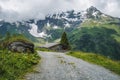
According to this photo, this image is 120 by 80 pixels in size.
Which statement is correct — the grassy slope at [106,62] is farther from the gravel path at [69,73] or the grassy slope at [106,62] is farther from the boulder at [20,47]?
the boulder at [20,47]

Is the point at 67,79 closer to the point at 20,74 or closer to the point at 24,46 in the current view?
the point at 20,74

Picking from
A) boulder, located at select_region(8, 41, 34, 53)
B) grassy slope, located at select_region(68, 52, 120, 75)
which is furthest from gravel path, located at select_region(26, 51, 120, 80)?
boulder, located at select_region(8, 41, 34, 53)

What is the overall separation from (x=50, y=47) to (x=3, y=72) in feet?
525

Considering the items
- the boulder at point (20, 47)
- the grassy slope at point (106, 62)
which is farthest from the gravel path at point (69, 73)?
the boulder at point (20, 47)

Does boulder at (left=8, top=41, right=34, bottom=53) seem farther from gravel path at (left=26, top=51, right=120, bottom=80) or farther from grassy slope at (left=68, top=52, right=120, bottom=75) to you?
gravel path at (left=26, top=51, right=120, bottom=80)

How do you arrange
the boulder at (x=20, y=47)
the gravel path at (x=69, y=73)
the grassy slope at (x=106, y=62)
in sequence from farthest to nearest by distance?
the boulder at (x=20, y=47) < the grassy slope at (x=106, y=62) < the gravel path at (x=69, y=73)

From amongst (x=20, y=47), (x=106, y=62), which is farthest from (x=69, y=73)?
(x=20, y=47)

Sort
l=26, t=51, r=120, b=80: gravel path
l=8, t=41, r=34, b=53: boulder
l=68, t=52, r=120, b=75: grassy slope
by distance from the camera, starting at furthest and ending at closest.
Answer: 1. l=8, t=41, r=34, b=53: boulder
2. l=68, t=52, r=120, b=75: grassy slope
3. l=26, t=51, r=120, b=80: gravel path

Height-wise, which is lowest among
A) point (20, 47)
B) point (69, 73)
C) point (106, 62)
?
point (106, 62)

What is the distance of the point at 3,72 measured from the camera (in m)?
24.0

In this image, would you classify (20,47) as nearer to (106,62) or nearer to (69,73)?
(106,62)

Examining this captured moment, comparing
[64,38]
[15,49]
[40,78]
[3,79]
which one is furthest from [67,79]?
[64,38]

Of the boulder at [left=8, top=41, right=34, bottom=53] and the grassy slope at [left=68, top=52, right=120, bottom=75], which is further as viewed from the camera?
the boulder at [left=8, top=41, right=34, bottom=53]

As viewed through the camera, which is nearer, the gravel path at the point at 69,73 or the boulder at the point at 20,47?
the gravel path at the point at 69,73
